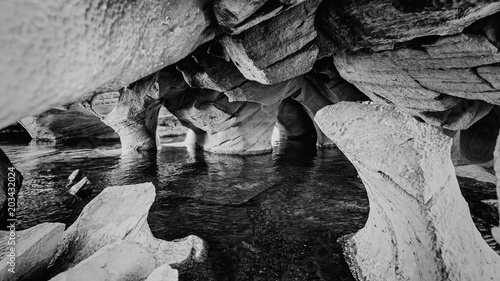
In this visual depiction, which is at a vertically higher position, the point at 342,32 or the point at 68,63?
the point at 342,32

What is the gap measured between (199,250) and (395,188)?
10.9 feet

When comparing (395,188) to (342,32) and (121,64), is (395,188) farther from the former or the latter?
(342,32)

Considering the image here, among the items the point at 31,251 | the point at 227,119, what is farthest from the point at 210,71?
the point at 31,251

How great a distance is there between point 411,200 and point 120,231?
426cm

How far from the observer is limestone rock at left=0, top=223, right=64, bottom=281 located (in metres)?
3.09

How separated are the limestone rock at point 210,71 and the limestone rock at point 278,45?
1.68 m

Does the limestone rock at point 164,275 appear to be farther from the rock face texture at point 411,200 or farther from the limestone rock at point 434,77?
the limestone rock at point 434,77

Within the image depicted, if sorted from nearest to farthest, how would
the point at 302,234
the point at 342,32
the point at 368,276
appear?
the point at 368,276 → the point at 302,234 → the point at 342,32

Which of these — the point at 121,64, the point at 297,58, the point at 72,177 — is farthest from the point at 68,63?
the point at 72,177

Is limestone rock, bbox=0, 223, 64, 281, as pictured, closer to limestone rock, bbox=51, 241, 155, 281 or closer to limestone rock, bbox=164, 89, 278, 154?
limestone rock, bbox=51, 241, 155, 281

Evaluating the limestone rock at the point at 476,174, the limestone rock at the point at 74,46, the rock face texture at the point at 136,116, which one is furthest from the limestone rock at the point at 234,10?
the limestone rock at the point at 476,174

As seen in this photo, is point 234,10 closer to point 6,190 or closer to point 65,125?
point 6,190

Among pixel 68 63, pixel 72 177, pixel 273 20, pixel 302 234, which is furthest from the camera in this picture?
pixel 72 177

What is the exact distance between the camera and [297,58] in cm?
746
